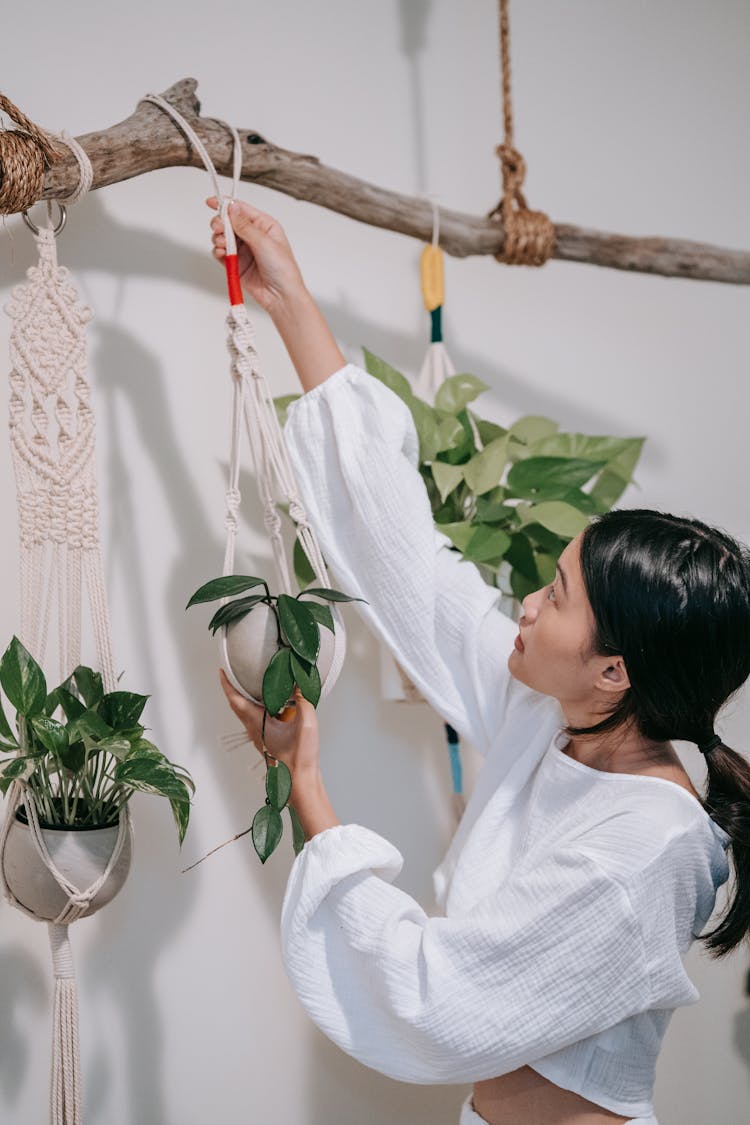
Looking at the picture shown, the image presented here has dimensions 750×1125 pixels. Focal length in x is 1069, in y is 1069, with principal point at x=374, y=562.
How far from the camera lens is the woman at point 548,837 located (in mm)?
963

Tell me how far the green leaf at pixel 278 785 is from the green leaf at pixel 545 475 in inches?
20.2

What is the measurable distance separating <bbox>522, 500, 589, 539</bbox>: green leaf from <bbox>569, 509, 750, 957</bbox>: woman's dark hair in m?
0.22

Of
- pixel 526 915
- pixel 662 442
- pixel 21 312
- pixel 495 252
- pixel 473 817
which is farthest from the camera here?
pixel 662 442

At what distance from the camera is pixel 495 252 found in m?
1.46

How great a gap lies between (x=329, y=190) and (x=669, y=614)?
67cm

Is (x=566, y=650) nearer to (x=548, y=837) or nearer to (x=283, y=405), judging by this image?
(x=548, y=837)

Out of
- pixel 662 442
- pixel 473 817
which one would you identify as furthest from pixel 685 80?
pixel 473 817

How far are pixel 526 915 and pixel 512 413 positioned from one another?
0.90 meters

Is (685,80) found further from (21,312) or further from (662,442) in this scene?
(21,312)

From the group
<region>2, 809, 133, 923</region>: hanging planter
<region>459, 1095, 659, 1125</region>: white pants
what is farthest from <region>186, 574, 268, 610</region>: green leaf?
<region>459, 1095, 659, 1125</region>: white pants

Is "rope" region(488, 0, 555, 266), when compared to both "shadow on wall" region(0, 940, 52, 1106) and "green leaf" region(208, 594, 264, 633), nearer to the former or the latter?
"green leaf" region(208, 594, 264, 633)

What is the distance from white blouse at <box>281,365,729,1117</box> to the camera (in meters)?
0.96

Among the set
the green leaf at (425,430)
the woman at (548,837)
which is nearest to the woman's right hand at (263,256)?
the woman at (548,837)

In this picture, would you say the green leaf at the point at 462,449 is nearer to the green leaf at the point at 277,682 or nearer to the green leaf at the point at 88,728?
the green leaf at the point at 277,682
